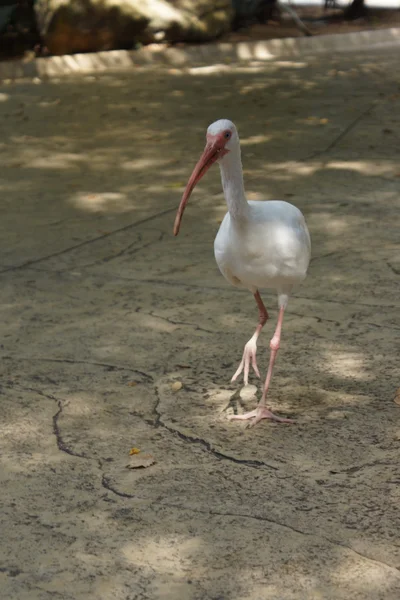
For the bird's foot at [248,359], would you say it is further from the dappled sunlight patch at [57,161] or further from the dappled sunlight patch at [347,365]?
the dappled sunlight patch at [57,161]

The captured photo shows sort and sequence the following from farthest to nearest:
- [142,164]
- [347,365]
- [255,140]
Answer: [255,140]
[142,164]
[347,365]

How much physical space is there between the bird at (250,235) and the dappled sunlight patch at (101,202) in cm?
324

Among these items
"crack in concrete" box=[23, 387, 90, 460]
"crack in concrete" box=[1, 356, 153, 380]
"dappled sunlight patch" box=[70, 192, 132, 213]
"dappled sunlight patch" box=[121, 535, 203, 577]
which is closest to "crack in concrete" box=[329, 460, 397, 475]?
"dappled sunlight patch" box=[121, 535, 203, 577]

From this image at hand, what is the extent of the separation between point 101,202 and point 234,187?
143 inches

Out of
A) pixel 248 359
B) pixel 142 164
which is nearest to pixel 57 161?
pixel 142 164

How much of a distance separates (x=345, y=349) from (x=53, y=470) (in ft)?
5.28

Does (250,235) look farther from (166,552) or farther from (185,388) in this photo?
(166,552)

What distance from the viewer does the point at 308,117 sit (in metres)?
10.1

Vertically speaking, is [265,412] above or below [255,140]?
above

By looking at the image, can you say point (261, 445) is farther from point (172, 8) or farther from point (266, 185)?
point (172, 8)

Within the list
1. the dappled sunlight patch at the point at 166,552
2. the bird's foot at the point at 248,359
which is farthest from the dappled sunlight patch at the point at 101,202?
the dappled sunlight patch at the point at 166,552

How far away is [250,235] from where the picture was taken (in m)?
3.89

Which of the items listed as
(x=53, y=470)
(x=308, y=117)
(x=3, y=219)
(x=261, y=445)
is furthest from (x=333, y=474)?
(x=308, y=117)

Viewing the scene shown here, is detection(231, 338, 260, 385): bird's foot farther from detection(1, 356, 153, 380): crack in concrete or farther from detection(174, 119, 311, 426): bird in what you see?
detection(1, 356, 153, 380): crack in concrete
